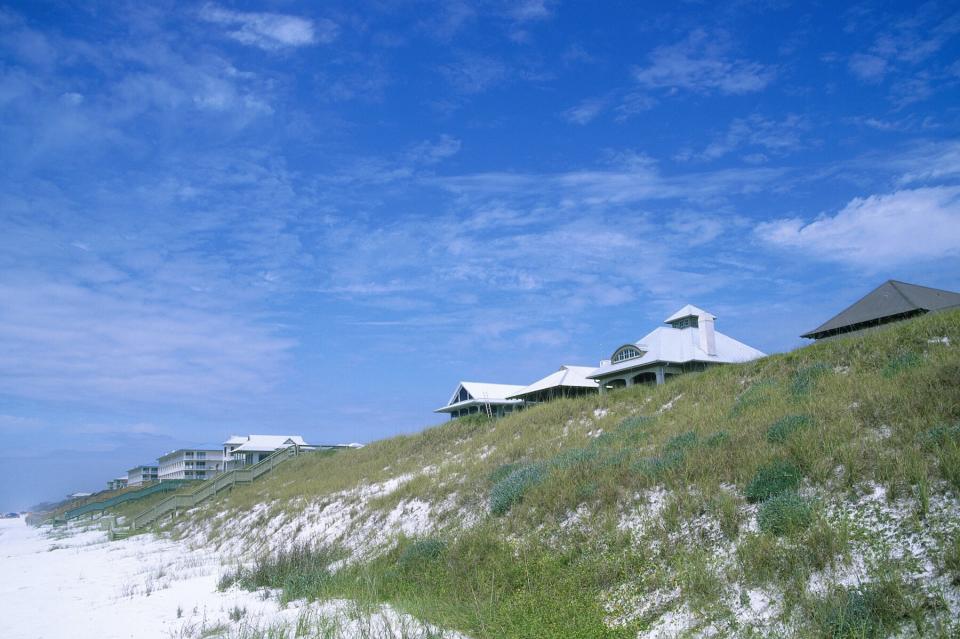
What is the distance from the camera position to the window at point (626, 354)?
3272 cm

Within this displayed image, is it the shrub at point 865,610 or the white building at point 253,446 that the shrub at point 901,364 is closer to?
the shrub at point 865,610

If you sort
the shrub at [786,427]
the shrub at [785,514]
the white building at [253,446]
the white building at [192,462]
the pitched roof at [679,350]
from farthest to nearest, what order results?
the white building at [192,462]
the white building at [253,446]
the pitched roof at [679,350]
the shrub at [786,427]
the shrub at [785,514]

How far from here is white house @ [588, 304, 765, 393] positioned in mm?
31281

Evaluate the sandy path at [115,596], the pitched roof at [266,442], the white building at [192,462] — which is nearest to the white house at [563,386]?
the sandy path at [115,596]

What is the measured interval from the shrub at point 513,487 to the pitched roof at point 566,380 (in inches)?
1034

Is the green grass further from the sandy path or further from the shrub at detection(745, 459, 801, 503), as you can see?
the sandy path

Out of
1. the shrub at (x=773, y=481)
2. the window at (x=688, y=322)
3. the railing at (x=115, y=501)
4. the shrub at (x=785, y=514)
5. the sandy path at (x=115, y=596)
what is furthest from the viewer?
the railing at (x=115, y=501)

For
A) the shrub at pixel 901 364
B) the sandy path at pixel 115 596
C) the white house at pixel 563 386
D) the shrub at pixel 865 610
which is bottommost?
the sandy path at pixel 115 596

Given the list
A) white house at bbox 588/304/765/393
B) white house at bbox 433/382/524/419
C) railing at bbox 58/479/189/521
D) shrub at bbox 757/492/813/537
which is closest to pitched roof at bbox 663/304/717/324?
white house at bbox 588/304/765/393

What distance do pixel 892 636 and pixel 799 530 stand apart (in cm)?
222

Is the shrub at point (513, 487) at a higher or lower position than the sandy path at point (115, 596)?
higher

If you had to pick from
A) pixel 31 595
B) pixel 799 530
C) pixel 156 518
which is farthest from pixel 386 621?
pixel 156 518

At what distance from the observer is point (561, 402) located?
2862cm

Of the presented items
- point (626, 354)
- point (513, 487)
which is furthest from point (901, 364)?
point (626, 354)
